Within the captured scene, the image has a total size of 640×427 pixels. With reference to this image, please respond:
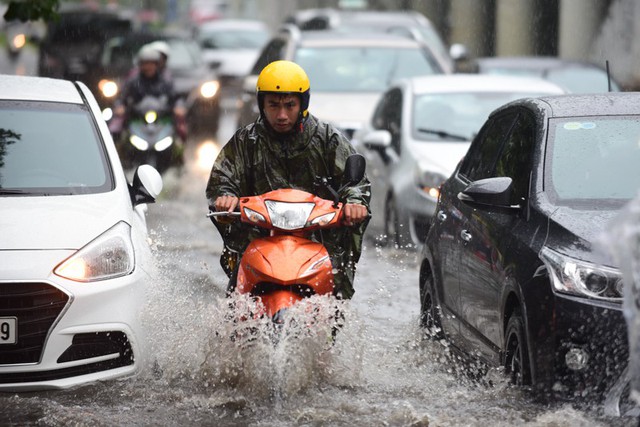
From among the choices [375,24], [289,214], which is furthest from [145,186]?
[375,24]

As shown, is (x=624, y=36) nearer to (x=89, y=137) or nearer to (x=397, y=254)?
(x=397, y=254)

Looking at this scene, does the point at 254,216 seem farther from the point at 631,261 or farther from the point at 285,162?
the point at 631,261

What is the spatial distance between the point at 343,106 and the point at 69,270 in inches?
381

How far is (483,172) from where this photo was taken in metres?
8.07

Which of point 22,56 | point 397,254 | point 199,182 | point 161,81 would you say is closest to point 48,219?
point 397,254

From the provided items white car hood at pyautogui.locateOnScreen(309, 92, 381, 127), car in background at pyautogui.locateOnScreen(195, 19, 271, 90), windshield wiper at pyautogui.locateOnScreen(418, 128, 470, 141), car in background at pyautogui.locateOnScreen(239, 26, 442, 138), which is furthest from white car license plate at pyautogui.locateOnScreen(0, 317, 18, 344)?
car in background at pyautogui.locateOnScreen(195, 19, 271, 90)

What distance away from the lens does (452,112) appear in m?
A: 13.9

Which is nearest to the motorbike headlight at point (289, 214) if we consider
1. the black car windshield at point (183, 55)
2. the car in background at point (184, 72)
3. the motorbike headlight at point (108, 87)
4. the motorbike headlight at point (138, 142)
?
the motorbike headlight at point (138, 142)

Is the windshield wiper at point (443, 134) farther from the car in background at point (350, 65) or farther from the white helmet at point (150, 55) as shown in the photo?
the white helmet at point (150, 55)

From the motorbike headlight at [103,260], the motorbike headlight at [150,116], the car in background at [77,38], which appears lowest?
the car in background at [77,38]

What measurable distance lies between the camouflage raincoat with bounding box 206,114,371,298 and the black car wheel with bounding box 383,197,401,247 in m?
5.82

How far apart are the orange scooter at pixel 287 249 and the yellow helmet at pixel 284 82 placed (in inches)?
19.5

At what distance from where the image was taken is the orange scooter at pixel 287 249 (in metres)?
6.97

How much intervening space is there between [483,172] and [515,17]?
26540mm
